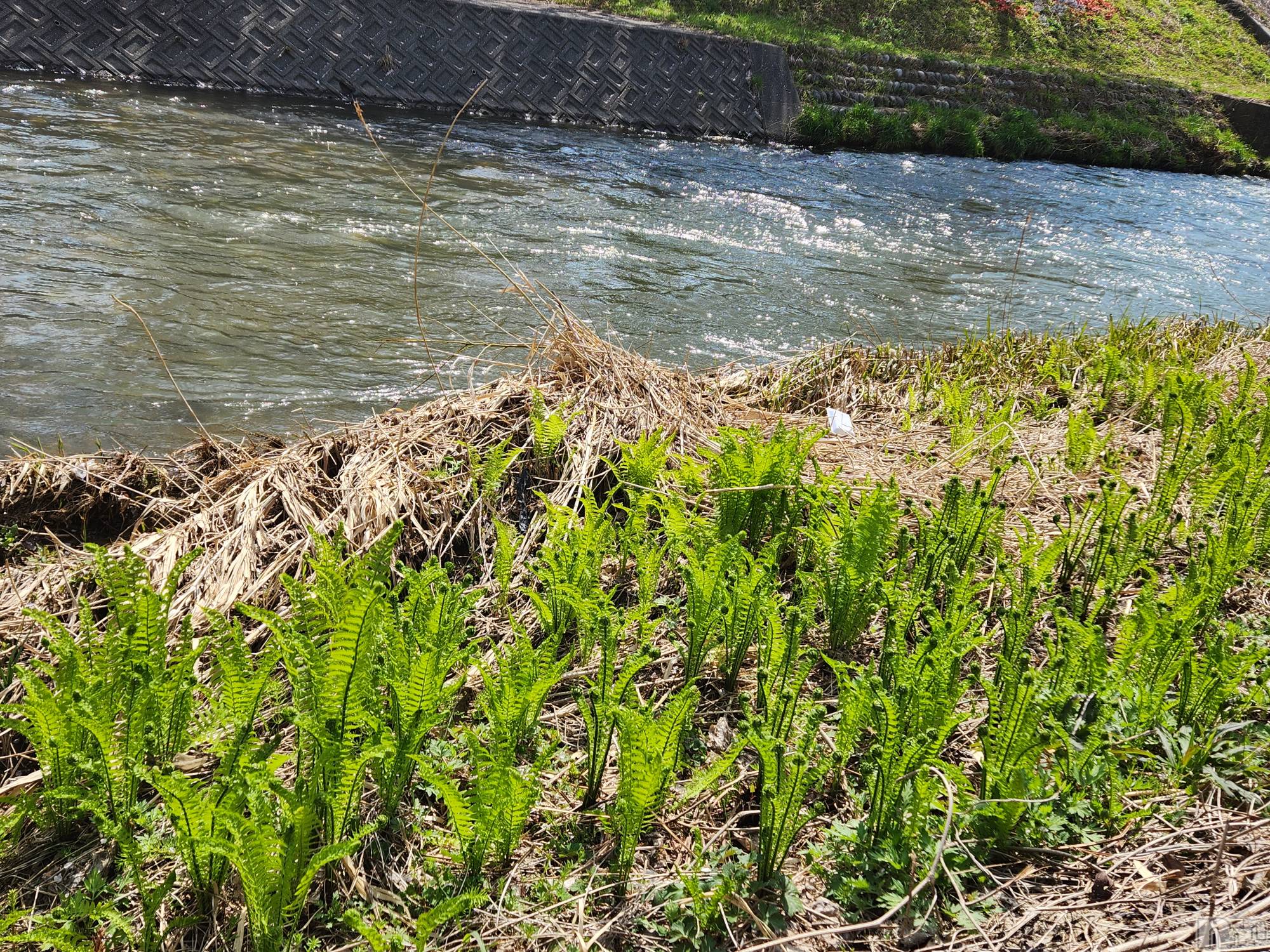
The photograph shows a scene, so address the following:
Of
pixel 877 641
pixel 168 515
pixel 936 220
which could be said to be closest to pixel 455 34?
pixel 936 220

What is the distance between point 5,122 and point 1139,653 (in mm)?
10437

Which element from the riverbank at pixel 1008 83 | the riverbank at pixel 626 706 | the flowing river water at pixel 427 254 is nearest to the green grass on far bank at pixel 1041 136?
the riverbank at pixel 1008 83

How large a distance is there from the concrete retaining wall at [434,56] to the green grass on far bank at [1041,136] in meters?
1.07

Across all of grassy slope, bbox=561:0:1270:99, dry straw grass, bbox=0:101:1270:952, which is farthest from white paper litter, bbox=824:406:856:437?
grassy slope, bbox=561:0:1270:99

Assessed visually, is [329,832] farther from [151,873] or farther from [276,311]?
[276,311]

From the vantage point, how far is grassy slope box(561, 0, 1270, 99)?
16984 mm

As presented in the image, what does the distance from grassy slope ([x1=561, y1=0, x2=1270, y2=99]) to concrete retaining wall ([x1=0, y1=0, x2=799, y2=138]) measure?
1.78 meters

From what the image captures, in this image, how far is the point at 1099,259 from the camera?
406 inches

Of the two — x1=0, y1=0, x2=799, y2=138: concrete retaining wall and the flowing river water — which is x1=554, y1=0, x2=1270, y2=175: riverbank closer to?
x1=0, y1=0, x2=799, y2=138: concrete retaining wall

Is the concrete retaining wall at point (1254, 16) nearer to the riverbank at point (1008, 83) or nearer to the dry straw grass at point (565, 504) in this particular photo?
the riverbank at point (1008, 83)

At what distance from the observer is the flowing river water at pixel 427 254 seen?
18.5 ft

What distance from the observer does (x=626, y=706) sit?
213cm

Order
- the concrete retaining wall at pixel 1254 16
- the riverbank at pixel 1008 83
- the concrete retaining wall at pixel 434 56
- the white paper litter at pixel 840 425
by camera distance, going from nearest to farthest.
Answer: the white paper litter at pixel 840 425 → the concrete retaining wall at pixel 434 56 → the riverbank at pixel 1008 83 → the concrete retaining wall at pixel 1254 16

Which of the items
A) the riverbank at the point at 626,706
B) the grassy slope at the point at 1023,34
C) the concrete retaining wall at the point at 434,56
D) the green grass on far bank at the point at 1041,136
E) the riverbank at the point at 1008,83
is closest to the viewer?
the riverbank at the point at 626,706
